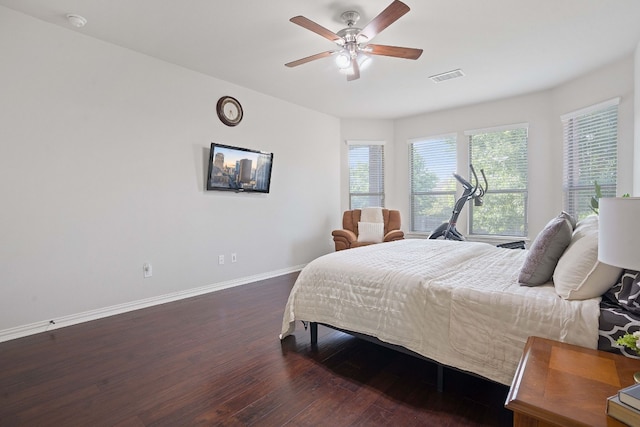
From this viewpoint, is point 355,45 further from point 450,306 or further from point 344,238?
point 344,238

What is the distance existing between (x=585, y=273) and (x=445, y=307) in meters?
0.65

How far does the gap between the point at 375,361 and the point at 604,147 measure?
3986 mm

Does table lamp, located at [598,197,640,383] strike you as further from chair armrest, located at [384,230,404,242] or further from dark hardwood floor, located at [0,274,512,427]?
chair armrest, located at [384,230,404,242]

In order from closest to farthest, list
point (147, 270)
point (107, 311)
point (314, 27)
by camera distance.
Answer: point (314, 27), point (107, 311), point (147, 270)

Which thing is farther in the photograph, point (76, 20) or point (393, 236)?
point (393, 236)

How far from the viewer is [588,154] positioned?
412 centimetres

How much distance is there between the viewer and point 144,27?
2.88m

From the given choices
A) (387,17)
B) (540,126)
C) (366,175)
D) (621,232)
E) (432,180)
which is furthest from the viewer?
(366,175)

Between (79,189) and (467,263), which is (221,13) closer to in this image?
(79,189)

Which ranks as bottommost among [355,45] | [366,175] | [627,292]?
[627,292]

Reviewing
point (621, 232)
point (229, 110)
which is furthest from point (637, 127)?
point (229, 110)

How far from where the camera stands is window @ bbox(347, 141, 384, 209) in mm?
6184

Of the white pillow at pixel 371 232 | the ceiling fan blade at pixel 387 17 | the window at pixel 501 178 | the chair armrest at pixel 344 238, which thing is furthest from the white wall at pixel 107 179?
the window at pixel 501 178

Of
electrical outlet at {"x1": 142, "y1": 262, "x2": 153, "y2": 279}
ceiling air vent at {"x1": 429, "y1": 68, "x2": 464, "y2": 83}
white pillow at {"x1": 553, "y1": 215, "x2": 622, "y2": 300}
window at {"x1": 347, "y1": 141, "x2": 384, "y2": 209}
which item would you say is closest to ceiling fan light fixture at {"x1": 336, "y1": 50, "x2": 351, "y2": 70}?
ceiling air vent at {"x1": 429, "y1": 68, "x2": 464, "y2": 83}
